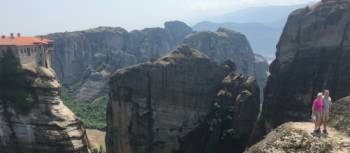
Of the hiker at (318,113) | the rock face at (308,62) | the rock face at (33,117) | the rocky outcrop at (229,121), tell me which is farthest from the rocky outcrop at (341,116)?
the rock face at (33,117)

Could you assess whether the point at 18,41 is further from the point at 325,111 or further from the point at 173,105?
the point at 325,111

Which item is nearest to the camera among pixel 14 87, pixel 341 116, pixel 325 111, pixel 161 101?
pixel 325 111

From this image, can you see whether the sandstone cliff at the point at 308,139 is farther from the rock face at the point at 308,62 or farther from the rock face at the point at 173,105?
the rock face at the point at 173,105

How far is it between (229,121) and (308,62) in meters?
17.8

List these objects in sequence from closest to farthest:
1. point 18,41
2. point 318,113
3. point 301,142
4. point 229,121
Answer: point 301,142 < point 318,113 < point 229,121 < point 18,41

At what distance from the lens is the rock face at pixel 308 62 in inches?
2899

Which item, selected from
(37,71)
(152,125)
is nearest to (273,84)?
(152,125)

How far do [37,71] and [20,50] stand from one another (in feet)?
21.8

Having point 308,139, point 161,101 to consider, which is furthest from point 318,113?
point 161,101

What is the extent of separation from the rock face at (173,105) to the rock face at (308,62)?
816 cm

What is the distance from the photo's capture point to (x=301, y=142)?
2889 cm

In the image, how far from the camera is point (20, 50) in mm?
98500

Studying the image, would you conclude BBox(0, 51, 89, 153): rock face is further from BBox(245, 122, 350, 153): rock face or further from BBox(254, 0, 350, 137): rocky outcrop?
BBox(245, 122, 350, 153): rock face

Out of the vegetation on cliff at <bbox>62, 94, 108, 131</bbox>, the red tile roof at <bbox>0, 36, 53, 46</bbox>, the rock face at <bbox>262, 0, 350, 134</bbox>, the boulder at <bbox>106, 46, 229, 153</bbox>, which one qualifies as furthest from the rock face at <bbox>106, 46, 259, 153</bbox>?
the vegetation on cliff at <bbox>62, 94, 108, 131</bbox>
